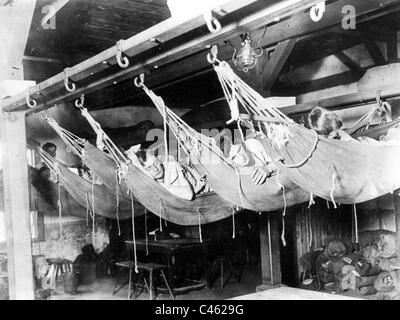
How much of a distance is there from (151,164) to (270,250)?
4.88ft

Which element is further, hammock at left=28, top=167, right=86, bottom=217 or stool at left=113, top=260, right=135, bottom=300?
stool at left=113, top=260, right=135, bottom=300

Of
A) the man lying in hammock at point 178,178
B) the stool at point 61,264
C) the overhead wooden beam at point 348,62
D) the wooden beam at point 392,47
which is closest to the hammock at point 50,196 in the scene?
the man lying in hammock at point 178,178

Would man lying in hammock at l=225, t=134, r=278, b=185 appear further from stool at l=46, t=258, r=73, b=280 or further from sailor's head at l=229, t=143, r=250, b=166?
stool at l=46, t=258, r=73, b=280

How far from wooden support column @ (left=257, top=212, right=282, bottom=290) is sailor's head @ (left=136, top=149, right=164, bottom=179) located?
3.75ft

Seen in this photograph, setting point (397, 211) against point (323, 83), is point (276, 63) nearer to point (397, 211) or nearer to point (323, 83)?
point (323, 83)

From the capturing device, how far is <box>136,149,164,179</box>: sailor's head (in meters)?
3.73

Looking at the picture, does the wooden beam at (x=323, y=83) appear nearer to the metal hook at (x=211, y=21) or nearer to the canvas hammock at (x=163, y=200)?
the canvas hammock at (x=163, y=200)

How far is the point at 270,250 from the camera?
4.35 meters

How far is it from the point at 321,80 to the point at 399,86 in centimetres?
359

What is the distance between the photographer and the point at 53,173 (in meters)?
3.72

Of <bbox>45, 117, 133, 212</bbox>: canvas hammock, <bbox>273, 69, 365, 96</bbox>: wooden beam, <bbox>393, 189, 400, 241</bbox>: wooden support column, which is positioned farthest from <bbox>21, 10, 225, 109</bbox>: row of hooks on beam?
<bbox>393, 189, 400, 241</bbox>: wooden support column

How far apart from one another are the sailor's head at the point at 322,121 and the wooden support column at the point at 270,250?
3.88 feet
